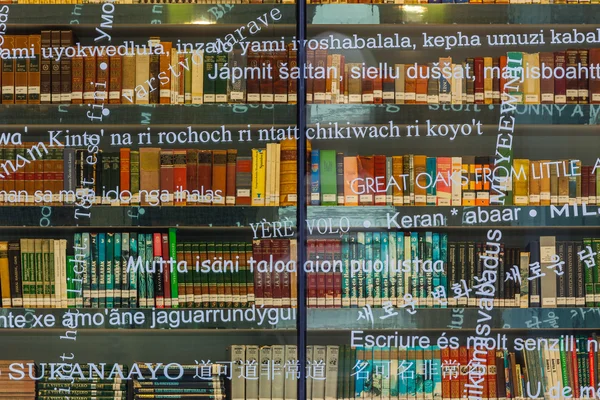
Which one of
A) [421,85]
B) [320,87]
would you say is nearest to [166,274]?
[320,87]

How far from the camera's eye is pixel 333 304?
3049 millimetres

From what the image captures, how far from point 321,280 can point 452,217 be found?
2.11ft

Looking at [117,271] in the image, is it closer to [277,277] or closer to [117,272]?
[117,272]

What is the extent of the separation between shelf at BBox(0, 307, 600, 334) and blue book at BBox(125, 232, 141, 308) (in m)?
0.05

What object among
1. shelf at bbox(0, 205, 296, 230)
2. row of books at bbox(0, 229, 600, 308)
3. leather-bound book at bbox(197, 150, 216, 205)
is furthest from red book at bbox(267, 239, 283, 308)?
leather-bound book at bbox(197, 150, 216, 205)

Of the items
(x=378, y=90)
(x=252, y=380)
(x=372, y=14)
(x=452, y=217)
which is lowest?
(x=252, y=380)

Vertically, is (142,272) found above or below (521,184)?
below

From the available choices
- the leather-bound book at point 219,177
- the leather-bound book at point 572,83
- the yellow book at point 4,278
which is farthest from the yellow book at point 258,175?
the leather-bound book at point 572,83

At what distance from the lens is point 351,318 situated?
305 centimetres

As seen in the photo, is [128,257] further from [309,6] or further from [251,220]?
[309,6]

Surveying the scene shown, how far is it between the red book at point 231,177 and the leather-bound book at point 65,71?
0.76 metres

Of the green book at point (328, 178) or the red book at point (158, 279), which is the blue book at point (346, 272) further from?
the red book at point (158, 279)

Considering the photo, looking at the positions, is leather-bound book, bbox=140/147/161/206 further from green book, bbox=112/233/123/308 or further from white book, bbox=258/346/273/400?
white book, bbox=258/346/273/400

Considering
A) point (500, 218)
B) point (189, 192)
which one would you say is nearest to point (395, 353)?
point (500, 218)
